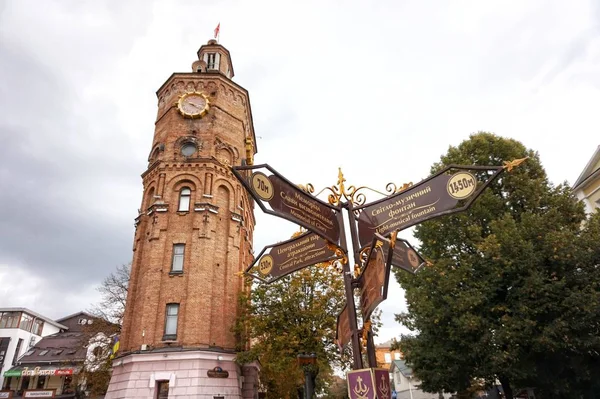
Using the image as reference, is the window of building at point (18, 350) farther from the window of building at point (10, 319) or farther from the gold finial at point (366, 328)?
the gold finial at point (366, 328)

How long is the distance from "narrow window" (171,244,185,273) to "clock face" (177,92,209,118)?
29.3 feet

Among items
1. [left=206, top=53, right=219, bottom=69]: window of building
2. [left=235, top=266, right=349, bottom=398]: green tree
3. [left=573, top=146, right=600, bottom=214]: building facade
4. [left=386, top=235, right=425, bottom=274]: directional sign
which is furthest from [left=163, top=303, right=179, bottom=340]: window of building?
[left=573, top=146, right=600, bottom=214]: building facade

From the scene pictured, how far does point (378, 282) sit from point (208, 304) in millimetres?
19070

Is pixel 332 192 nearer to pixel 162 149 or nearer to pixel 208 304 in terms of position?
pixel 208 304

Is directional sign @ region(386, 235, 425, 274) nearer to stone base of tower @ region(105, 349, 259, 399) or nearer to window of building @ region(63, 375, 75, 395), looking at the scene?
stone base of tower @ region(105, 349, 259, 399)

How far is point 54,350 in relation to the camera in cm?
4622

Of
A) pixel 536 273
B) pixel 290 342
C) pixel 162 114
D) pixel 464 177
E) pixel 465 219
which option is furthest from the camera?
pixel 162 114

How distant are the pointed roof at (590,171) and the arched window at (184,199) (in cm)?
2239

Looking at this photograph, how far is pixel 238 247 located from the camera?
24594 millimetres

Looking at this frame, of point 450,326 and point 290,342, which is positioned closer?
point 450,326

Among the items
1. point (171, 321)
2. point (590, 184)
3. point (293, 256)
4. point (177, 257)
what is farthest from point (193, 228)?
point (590, 184)

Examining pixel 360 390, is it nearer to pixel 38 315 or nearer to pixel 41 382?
pixel 41 382

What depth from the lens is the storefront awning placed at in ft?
134

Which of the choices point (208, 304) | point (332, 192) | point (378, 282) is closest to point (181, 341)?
point (208, 304)
